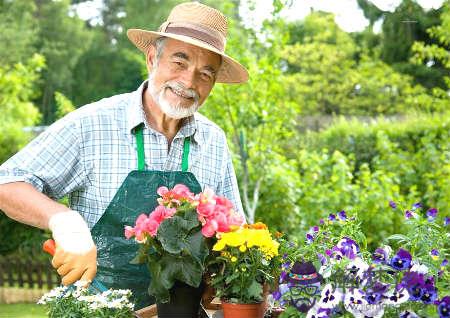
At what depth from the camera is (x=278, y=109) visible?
19.9 ft

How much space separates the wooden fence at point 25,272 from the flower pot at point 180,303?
19.8 ft

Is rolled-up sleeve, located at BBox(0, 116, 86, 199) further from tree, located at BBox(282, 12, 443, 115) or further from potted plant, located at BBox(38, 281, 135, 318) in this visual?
tree, located at BBox(282, 12, 443, 115)

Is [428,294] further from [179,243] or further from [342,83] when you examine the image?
[342,83]

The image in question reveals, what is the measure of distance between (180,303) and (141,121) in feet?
2.64

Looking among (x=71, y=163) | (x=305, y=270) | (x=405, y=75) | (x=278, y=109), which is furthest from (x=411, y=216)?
(x=405, y=75)

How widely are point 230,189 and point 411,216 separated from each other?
2.07ft

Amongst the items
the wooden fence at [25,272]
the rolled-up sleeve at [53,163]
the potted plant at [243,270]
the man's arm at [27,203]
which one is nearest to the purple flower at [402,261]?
the potted plant at [243,270]

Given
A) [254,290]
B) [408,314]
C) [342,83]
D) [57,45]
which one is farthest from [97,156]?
[57,45]

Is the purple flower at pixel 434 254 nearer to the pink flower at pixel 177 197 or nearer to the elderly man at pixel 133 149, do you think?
the pink flower at pixel 177 197

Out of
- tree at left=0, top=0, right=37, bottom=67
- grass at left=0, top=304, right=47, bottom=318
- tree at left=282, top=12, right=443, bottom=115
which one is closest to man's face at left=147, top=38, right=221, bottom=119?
grass at left=0, top=304, right=47, bottom=318

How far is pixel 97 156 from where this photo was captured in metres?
2.19

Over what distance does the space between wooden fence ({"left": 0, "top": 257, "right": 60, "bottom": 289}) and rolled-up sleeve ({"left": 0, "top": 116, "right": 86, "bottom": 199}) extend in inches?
217

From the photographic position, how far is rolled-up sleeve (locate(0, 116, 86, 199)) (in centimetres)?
201

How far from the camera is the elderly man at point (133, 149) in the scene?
2.12 meters
